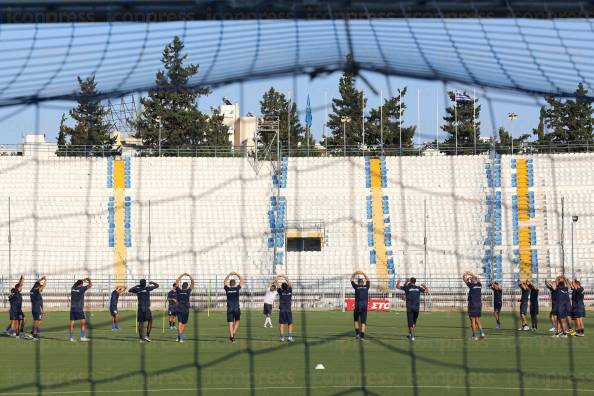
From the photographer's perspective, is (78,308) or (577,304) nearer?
(78,308)

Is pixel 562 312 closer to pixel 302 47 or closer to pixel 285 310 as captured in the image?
pixel 285 310

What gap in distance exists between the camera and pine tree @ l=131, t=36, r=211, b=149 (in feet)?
32.0

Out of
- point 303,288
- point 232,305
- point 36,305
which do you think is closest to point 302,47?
point 232,305

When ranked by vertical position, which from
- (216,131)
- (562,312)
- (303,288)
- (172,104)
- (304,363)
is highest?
(216,131)

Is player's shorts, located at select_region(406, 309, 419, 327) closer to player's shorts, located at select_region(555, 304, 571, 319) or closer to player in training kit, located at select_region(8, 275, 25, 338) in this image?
player's shorts, located at select_region(555, 304, 571, 319)

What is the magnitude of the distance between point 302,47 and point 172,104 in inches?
341

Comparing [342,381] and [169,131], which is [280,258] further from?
[342,381]

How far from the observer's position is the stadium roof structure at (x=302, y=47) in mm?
8328

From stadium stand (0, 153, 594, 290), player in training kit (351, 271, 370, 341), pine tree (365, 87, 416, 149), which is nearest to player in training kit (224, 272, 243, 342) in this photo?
player in training kit (351, 271, 370, 341)

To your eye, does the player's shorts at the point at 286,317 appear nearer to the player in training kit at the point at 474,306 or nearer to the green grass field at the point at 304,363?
the green grass field at the point at 304,363

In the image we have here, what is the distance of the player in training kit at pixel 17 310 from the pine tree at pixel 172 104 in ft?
13.1

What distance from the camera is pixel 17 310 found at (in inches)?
870

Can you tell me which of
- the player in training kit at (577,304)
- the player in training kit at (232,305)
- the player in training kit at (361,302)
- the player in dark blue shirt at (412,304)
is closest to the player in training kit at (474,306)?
the player in dark blue shirt at (412,304)

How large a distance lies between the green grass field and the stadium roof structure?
5.24m
